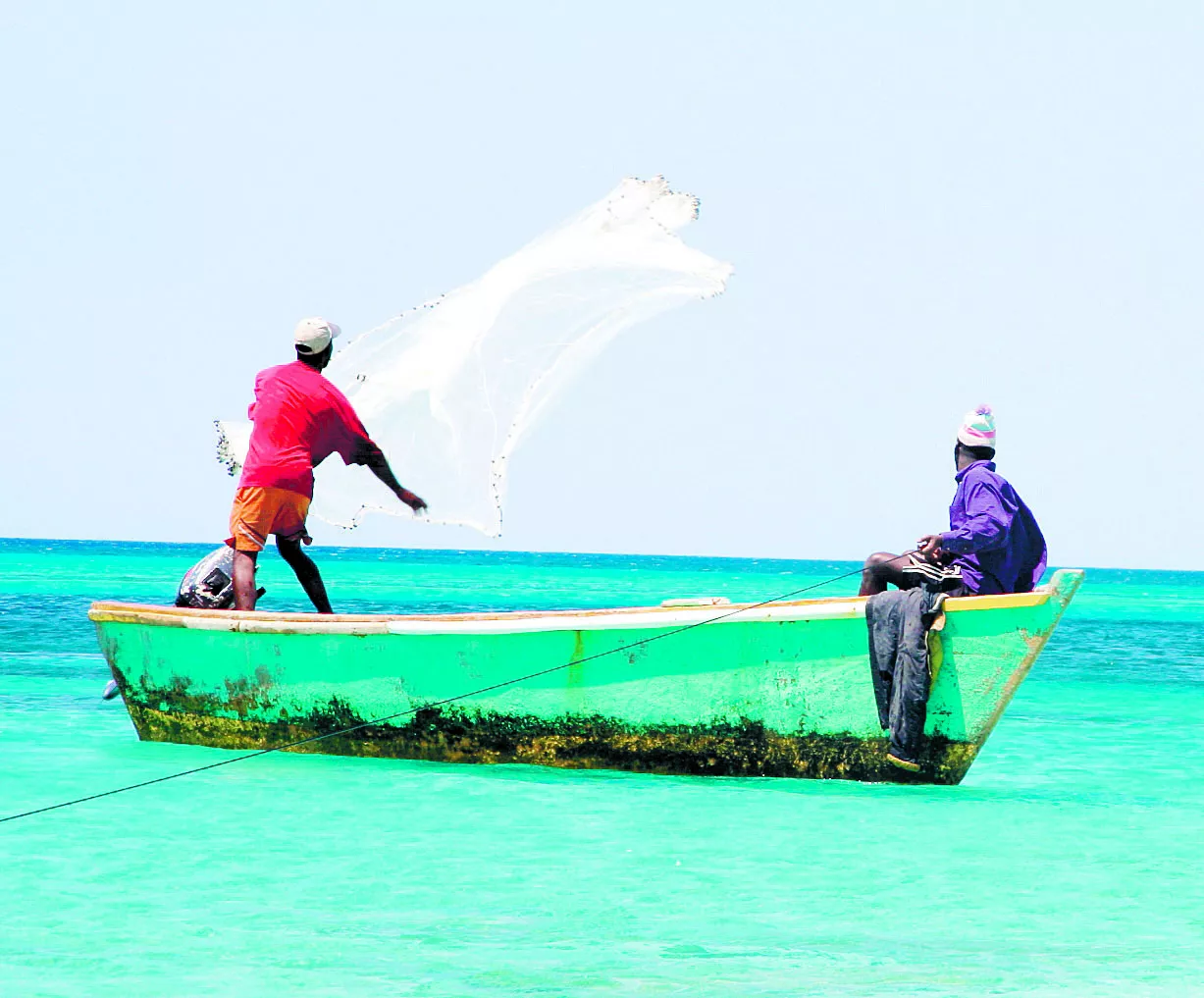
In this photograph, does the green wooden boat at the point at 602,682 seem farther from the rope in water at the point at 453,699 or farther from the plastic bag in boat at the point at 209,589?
the plastic bag in boat at the point at 209,589

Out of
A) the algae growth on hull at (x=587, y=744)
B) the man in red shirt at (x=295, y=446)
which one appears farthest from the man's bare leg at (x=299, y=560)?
the algae growth on hull at (x=587, y=744)

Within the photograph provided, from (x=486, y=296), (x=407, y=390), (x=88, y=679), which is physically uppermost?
(x=486, y=296)

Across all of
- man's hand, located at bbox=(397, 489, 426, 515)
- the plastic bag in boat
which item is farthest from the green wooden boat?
man's hand, located at bbox=(397, 489, 426, 515)

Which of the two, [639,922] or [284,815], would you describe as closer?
[639,922]

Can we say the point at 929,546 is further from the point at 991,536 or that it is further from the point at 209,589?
the point at 209,589

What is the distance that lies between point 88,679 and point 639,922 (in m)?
10.6

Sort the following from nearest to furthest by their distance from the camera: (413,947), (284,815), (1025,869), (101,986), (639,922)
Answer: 1. (101,986)
2. (413,947)
3. (639,922)
4. (1025,869)
5. (284,815)

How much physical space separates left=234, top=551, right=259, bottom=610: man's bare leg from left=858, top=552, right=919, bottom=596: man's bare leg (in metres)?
2.94

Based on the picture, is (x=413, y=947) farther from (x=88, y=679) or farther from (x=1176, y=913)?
(x=88, y=679)

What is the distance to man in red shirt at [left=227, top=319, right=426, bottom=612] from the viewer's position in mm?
7328

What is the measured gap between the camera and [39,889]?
16.3 feet

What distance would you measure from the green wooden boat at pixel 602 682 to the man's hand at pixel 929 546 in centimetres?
23

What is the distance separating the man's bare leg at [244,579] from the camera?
7.56m

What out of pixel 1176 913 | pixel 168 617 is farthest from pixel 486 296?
pixel 1176 913
